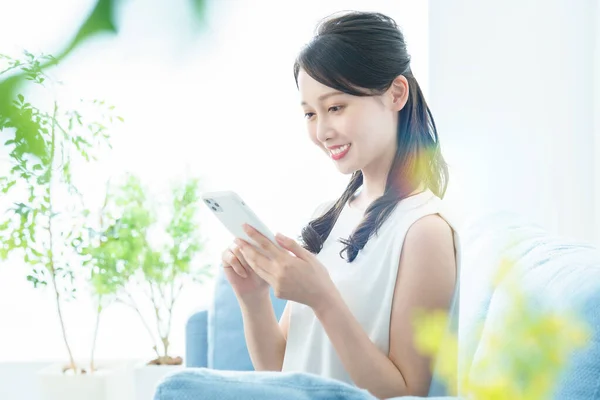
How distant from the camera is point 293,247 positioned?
1128mm

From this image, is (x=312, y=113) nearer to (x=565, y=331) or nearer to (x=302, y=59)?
(x=302, y=59)

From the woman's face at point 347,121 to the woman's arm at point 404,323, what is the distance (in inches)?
6.5

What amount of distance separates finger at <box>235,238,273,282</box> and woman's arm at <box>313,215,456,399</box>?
0.10 m

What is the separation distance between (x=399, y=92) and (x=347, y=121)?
113 mm

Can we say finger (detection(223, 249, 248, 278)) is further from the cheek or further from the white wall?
the white wall

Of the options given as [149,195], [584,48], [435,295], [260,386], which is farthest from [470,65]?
[260,386]

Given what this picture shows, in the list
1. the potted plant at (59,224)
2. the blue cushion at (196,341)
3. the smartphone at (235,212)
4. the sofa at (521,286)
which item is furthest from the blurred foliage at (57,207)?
the smartphone at (235,212)

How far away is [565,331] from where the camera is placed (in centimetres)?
18

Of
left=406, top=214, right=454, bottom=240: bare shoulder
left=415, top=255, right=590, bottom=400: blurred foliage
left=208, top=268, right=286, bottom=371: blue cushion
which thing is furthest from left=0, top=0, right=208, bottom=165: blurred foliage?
left=208, top=268, right=286, bottom=371: blue cushion

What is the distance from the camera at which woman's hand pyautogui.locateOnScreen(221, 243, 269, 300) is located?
4.27 feet

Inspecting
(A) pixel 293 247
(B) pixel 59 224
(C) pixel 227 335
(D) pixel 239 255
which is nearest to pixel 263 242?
(A) pixel 293 247

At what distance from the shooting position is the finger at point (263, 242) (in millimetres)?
1128

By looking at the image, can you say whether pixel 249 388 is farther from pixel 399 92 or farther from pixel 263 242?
pixel 399 92

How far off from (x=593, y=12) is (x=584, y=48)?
0.38ft
